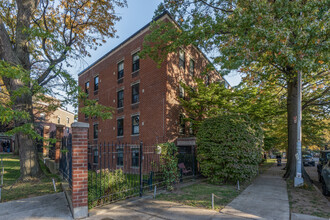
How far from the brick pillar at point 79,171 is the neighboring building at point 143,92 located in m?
9.16

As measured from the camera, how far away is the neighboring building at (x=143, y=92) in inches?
594

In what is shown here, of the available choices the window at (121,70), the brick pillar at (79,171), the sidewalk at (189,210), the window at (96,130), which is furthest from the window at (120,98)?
the brick pillar at (79,171)

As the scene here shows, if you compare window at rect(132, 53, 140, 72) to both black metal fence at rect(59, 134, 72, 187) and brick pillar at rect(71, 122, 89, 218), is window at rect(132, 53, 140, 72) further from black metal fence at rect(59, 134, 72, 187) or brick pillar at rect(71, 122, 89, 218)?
brick pillar at rect(71, 122, 89, 218)

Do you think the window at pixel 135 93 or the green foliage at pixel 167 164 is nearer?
the green foliage at pixel 167 164

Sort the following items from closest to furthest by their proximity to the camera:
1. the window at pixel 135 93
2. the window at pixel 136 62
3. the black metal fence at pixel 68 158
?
the black metal fence at pixel 68 158 → the window at pixel 135 93 → the window at pixel 136 62

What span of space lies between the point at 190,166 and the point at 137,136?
232 inches

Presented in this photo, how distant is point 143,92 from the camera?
1661 cm

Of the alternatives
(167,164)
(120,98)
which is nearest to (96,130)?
(120,98)

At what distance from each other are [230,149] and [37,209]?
27.7ft

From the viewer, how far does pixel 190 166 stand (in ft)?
41.2

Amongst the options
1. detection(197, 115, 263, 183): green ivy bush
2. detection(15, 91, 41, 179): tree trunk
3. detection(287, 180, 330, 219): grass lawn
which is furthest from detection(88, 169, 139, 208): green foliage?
detection(287, 180, 330, 219): grass lawn

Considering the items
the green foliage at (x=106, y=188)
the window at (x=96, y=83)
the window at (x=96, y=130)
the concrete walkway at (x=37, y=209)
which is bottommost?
the concrete walkway at (x=37, y=209)

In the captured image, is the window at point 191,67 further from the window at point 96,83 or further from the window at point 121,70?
the window at point 96,83

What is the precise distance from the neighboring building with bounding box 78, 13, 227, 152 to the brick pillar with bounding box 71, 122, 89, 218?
916 centimetres
